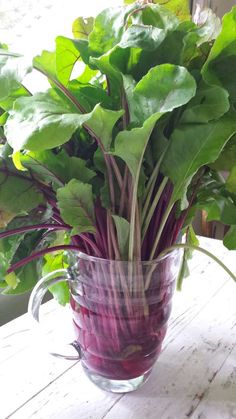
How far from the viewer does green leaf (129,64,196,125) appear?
318 mm

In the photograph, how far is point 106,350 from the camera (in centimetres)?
49

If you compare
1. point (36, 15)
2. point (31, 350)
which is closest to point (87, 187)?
point (31, 350)

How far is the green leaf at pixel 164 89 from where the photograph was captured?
1.04ft

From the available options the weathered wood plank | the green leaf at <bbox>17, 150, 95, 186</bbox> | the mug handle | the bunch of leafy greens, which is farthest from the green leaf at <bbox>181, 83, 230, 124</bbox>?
the weathered wood plank

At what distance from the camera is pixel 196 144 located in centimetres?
38

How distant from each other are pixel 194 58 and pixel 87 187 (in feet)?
0.54

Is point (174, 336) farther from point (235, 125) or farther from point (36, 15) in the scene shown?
point (36, 15)

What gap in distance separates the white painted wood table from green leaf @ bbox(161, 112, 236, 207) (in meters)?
0.29

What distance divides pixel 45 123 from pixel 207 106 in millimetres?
142

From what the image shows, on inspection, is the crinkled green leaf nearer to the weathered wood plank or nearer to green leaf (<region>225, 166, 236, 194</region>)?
green leaf (<region>225, 166, 236, 194</region>)

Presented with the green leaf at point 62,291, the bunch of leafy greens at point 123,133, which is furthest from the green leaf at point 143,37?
the green leaf at point 62,291

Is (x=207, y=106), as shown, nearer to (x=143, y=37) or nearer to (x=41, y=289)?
(x=143, y=37)

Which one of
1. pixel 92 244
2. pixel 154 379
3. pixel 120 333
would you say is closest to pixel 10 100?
pixel 92 244

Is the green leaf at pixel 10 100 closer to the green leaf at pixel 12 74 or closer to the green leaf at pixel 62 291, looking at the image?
the green leaf at pixel 12 74
